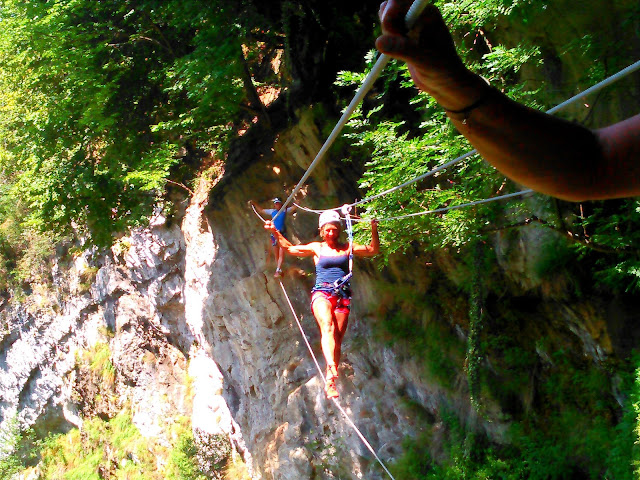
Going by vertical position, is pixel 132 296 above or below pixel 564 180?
above

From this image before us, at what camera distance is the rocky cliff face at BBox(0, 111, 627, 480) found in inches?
311

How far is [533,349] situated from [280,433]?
4.44 meters

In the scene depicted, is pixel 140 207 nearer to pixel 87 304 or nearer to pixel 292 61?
pixel 292 61

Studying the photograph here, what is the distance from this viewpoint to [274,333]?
33.4 feet

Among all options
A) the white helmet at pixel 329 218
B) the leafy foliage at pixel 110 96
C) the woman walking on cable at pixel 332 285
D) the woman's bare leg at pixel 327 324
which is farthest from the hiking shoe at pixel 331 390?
the leafy foliage at pixel 110 96

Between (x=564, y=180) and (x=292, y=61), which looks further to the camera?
→ (x=292, y=61)

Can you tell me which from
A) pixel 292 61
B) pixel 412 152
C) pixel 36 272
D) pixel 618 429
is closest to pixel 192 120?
pixel 292 61

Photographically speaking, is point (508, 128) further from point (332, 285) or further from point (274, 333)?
point (274, 333)

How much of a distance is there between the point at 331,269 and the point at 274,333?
4.69 meters

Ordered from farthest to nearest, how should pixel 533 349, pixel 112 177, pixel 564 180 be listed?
pixel 112 177, pixel 533 349, pixel 564 180

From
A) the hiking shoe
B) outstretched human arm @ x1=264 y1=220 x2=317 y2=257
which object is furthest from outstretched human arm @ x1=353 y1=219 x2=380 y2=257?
the hiking shoe

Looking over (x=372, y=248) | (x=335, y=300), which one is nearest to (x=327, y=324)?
(x=335, y=300)

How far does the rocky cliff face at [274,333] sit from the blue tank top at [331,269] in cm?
203

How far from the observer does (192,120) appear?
28.4ft
